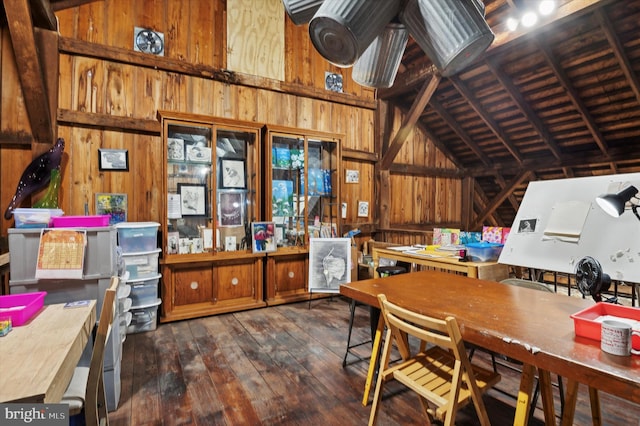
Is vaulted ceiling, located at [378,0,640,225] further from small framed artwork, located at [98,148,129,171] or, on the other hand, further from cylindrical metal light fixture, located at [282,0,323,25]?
small framed artwork, located at [98,148,129,171]

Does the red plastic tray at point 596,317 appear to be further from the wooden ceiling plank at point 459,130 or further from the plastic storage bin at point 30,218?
the wooden ceiling plank at point 459,130

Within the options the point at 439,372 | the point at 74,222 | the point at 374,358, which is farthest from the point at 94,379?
the point at 439,372

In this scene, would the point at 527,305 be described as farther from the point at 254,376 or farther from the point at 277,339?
the point at 277,339

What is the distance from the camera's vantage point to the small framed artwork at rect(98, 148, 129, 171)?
3.35 m

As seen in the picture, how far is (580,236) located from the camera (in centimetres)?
214

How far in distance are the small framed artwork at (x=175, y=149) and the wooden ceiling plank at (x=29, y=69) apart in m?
1.00

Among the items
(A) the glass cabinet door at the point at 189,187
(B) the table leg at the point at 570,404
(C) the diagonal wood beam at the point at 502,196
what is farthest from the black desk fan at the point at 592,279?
(C) the diagonal wood beam at the point at 502,196

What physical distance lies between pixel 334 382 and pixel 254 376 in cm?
56

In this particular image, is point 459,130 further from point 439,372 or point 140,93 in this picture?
point 439,372

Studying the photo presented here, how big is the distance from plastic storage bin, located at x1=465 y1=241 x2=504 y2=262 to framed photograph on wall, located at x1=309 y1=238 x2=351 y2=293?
1510 millimetres

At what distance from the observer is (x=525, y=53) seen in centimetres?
421

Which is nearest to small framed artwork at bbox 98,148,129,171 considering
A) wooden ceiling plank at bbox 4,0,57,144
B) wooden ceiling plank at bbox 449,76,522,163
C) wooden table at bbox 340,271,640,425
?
wooden ceiling plank at bbox 4,0,57,144

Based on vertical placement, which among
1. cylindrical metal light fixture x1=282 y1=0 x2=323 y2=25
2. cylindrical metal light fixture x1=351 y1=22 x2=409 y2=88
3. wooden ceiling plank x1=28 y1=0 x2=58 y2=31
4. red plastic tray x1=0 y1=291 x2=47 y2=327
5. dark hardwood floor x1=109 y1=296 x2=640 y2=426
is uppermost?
wooden ceiling plank x1=28 y1=0 x2=58 y2=31

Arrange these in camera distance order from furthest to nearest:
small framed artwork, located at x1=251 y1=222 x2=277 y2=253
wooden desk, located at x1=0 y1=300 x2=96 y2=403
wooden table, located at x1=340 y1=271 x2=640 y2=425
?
small framed artwork, located at x1=251 y1=222 x2=277 y2=253
wooden table, located at x1=340 y1=271 x2=640 y2=425
wooden desk, located at x1=0 y1=300 x2=96 y2=403
